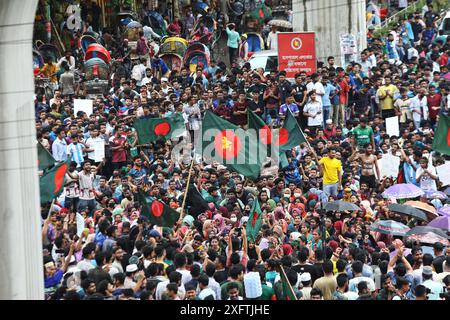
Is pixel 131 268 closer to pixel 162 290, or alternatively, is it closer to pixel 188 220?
→ pixel 162 290

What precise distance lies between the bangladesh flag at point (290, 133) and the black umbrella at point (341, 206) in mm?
1622

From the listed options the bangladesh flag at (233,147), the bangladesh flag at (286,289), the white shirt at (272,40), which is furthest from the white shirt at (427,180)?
the white shirt at (272,40)

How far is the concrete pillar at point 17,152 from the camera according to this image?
15.3 metres

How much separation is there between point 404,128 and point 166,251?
9.79m

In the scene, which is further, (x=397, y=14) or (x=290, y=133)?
(x=397, y=14)

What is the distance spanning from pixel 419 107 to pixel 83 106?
18.3 ft

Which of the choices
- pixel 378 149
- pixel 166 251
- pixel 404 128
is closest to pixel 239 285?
pixel 166 251

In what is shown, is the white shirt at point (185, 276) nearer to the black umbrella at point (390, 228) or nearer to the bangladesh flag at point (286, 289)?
the bangladesh flag at point (286, 289)

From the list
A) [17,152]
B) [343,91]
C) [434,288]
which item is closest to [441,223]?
[434,288]

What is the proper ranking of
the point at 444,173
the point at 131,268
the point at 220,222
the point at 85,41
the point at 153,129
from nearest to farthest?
the point at 131,268 → the point at 220,222 → the point at 444,173 → the point at 153,129 → the point at 85,41

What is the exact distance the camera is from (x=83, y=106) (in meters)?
26.0

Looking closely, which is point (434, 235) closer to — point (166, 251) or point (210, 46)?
point (166, 251)

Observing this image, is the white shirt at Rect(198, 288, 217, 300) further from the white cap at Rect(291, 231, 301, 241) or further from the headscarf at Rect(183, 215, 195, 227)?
the headscarf at Rect(183, 215, 195, 227)

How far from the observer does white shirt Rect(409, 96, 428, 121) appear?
26.5 meters
